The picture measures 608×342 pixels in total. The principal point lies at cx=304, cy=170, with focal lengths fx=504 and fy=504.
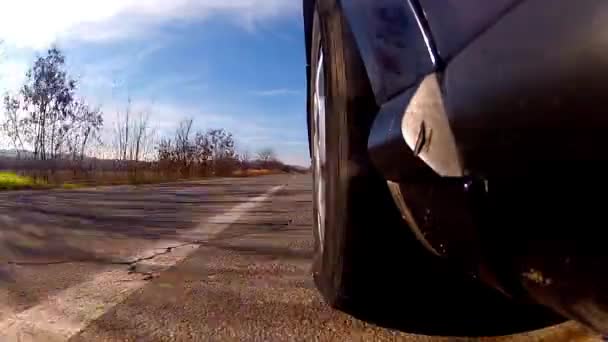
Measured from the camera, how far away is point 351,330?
173 cm

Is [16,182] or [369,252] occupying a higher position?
[369,252]

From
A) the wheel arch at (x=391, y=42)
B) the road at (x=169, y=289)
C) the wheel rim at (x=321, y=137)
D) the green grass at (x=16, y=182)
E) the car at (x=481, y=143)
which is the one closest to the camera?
the car at (x=481, y=143)

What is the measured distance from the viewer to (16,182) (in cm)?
2088

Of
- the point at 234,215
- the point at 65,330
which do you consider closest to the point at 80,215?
the point at 234,215

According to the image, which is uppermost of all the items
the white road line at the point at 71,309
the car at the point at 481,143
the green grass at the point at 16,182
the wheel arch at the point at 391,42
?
the wheel arch at the point at 391,42

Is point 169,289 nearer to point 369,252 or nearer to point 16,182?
point 369,252

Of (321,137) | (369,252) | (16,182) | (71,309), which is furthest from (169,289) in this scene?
(16,182)

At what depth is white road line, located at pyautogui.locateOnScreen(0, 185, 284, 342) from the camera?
177 centimetres

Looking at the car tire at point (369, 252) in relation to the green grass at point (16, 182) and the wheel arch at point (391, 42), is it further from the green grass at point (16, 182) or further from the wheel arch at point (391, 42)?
the green grass at point (16, 182)

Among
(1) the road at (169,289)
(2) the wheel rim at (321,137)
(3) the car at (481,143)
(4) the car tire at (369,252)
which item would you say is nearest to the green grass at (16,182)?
(1) the road at (169,289)

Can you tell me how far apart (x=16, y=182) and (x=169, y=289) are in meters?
21.7

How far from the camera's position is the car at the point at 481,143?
55 centimetres

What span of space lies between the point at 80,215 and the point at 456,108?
20.1 ft

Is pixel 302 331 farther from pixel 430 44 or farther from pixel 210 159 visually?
pixel 210 159
